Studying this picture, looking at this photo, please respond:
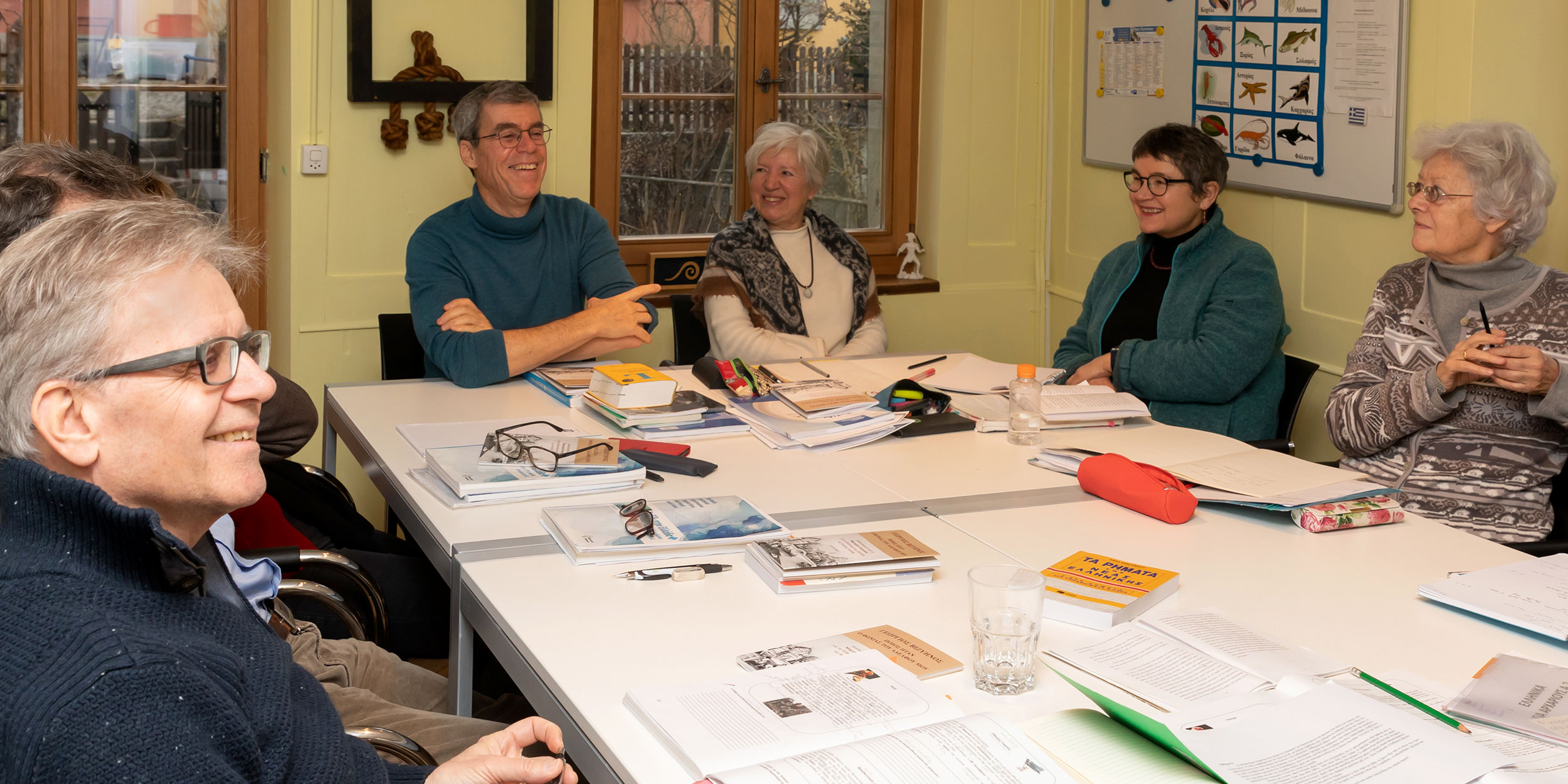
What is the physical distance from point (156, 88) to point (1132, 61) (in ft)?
10.6

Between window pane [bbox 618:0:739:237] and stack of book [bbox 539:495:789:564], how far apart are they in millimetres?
2571

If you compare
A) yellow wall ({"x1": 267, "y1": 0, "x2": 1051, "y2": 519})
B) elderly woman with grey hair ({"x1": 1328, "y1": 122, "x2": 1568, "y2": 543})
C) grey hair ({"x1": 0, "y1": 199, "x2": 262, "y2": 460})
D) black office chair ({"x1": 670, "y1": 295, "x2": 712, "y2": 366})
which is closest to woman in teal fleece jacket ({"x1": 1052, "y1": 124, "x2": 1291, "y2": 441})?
elderly woman with grey hair ({"x1": 1328, "y1": 122, "x2": 1568, "y2": 543})

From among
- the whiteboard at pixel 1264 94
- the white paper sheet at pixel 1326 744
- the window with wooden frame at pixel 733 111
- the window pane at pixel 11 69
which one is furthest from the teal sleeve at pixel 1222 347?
the window pane at pixel 11 69

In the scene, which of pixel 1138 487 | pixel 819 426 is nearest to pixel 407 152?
pixel 819 426

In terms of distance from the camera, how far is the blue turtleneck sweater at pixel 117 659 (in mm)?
984

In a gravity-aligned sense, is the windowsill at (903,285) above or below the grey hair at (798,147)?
below

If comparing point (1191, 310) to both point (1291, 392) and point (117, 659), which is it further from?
point (117, 659)

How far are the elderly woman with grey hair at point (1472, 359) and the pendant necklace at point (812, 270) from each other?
1615 millimetres

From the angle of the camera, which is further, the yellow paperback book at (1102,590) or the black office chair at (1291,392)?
the black office chair at (1291,392)

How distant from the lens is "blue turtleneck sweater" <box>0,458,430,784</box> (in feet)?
3.23

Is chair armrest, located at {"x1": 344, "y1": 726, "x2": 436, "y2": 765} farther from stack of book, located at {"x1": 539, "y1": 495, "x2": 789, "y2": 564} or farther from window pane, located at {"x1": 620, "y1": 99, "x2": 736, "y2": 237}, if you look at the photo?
window pane, located at {"x1": 620, "y1": 99, "x2": 736, "y2": 237}

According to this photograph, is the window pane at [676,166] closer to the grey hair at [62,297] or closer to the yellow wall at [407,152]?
the yellow wall at [407,152]

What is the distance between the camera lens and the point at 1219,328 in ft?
11.1

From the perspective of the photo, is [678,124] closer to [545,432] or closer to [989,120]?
[989,120]
